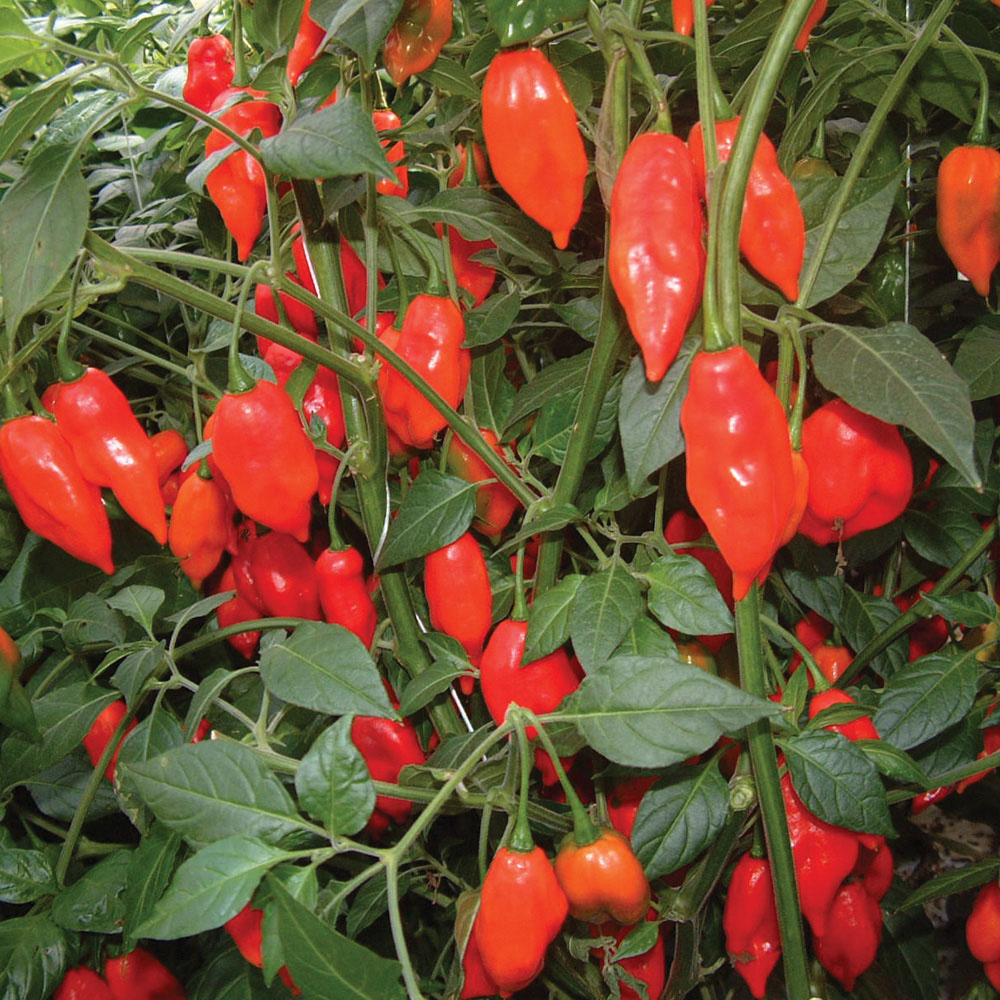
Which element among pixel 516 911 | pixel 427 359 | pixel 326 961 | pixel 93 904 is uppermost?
pixel 427 359

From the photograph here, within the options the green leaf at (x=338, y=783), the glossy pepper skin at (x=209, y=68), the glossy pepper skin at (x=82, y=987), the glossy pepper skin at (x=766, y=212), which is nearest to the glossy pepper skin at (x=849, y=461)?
the glossy pepper skin at (x=766, y=212)

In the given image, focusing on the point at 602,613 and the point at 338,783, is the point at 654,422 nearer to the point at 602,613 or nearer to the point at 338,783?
the point at 602,613

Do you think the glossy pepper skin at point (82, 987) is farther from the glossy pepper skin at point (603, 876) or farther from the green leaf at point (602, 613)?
the green leaf at point (602, 613)

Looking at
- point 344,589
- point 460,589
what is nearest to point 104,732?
point 344,589

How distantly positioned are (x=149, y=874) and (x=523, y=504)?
1.27 feet

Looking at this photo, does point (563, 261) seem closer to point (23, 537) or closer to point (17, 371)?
point (17, 371)

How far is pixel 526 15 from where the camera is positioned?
531mm

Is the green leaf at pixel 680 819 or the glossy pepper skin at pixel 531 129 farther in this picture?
the green leaf at pixel 680 819

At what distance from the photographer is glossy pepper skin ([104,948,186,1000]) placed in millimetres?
894

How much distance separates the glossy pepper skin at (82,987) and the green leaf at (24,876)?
0.08m

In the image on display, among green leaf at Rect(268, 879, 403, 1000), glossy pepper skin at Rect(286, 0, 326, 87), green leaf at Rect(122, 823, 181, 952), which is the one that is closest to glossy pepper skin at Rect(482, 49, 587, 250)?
glossy pepper skin at Rect(286, 0, 326, 87)

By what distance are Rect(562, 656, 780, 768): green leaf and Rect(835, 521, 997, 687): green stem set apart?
0.29 metres

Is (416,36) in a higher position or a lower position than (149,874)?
higher

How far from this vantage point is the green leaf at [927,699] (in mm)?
747
